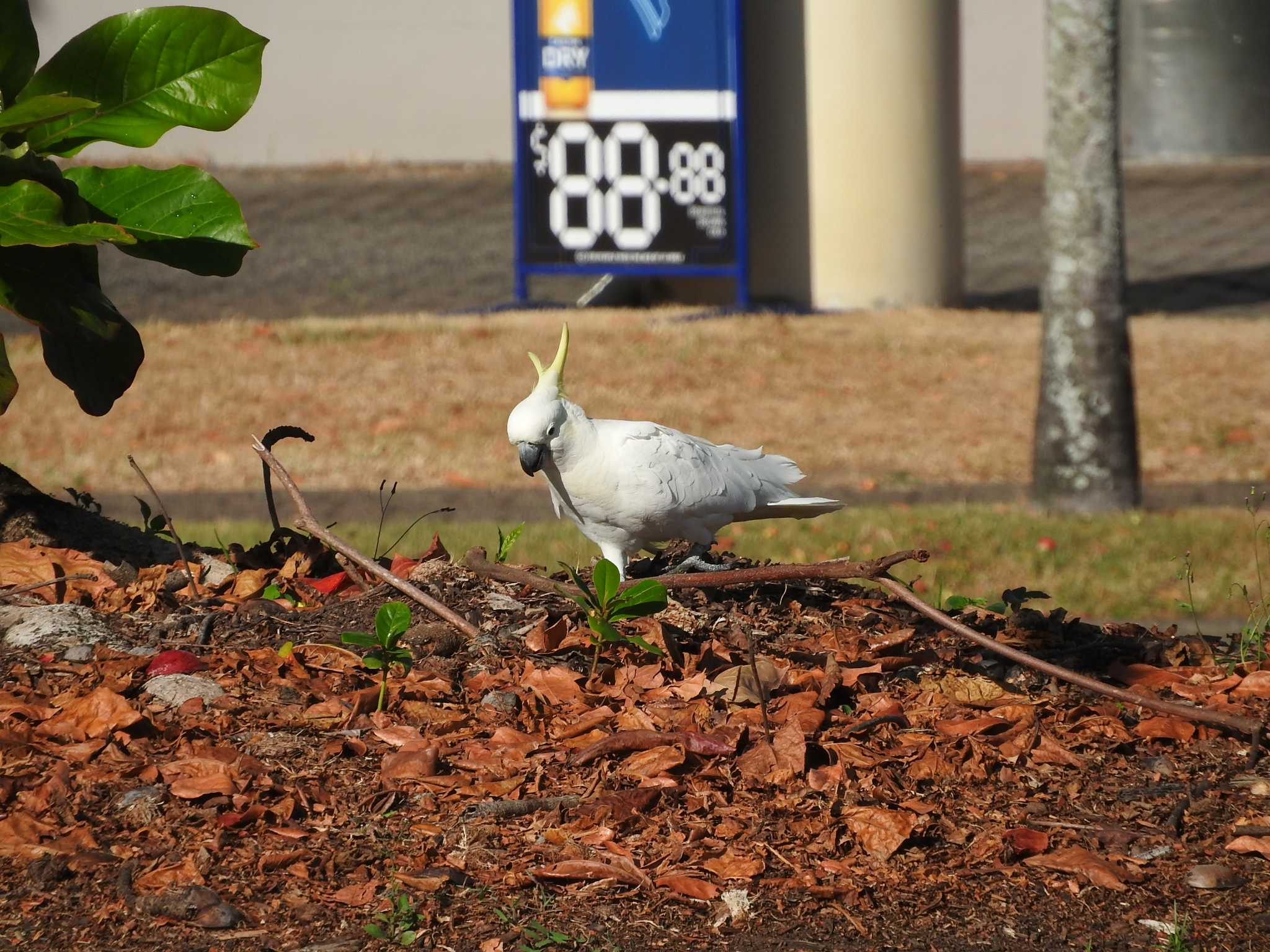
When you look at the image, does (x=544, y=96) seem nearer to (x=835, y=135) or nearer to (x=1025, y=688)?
(x=835, y=135)

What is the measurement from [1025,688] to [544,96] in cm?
850

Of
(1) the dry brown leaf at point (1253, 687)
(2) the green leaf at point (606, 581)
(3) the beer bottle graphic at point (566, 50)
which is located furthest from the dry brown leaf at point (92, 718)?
(3) the beer bottle graphic at point (566, 50)

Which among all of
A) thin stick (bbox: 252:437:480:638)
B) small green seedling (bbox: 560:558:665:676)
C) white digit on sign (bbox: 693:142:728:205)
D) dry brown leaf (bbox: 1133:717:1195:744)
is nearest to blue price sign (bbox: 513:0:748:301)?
white digit on sign (bbox: 693:142:728:205)

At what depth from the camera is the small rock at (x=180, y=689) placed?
315 cm

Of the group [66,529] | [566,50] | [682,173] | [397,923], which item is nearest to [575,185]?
[682,173]

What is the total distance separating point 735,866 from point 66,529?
88.4 inches

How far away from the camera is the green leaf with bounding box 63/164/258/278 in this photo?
3385mm

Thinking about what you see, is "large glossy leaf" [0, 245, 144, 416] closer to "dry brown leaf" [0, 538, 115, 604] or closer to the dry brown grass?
"dry brown leaf" [0, 538, 115, 604]

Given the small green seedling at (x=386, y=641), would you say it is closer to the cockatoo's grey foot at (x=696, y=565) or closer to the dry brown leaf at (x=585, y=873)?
the dry brown leaf at (x=585, y=873)

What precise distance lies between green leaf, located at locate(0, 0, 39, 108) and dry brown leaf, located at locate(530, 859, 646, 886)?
2200mm

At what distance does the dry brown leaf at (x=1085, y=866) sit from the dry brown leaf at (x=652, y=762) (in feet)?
2.30

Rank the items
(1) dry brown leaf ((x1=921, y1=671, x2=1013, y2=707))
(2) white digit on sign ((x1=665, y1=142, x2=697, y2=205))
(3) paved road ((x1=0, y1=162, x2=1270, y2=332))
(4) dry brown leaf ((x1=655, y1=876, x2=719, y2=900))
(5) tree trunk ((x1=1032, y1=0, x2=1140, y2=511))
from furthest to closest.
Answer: (3) paved road ((x1=0, y1=162, x2=1270, y2=332))
(2) white digit on sign ((x1=665, y1=142, x2=697, y2=205))
(5) tree trunk ((x1=1032, y1=0, x2=1140, y2=511))
(1) dry brown leaf ((x1=921, y1=671, x2=1013, y2=707))
(4) dry brown leaf ((x1=655, y1=876, x2=719, y2=900))

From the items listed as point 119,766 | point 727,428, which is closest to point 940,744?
point 119,766

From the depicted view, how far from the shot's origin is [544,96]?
1112 cm
